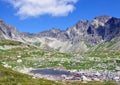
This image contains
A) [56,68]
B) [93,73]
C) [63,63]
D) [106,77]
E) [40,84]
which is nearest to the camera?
[40,84]

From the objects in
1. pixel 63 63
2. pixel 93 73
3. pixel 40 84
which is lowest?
pixel 40 84

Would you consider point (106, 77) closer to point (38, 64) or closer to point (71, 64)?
point (71, 64)

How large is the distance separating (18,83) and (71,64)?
168 feet

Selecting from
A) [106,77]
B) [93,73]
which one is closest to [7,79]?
[106,77]

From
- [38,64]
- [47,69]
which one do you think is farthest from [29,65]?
[47,69]

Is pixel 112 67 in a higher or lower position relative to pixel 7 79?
higher

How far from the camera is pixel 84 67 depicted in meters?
78.4

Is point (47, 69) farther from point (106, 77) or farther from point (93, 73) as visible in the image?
point (106, 77)

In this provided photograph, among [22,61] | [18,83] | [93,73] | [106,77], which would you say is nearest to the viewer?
[18,83]

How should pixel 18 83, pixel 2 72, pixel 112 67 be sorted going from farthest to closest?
Result: 1. pixel 112 67
2. pixel 2 72
3. pixel 18 83

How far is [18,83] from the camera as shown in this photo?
33.8m

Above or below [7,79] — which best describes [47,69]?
above

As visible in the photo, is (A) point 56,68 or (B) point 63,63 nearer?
(A) point 56,68

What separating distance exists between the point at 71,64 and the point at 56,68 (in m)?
5.33
